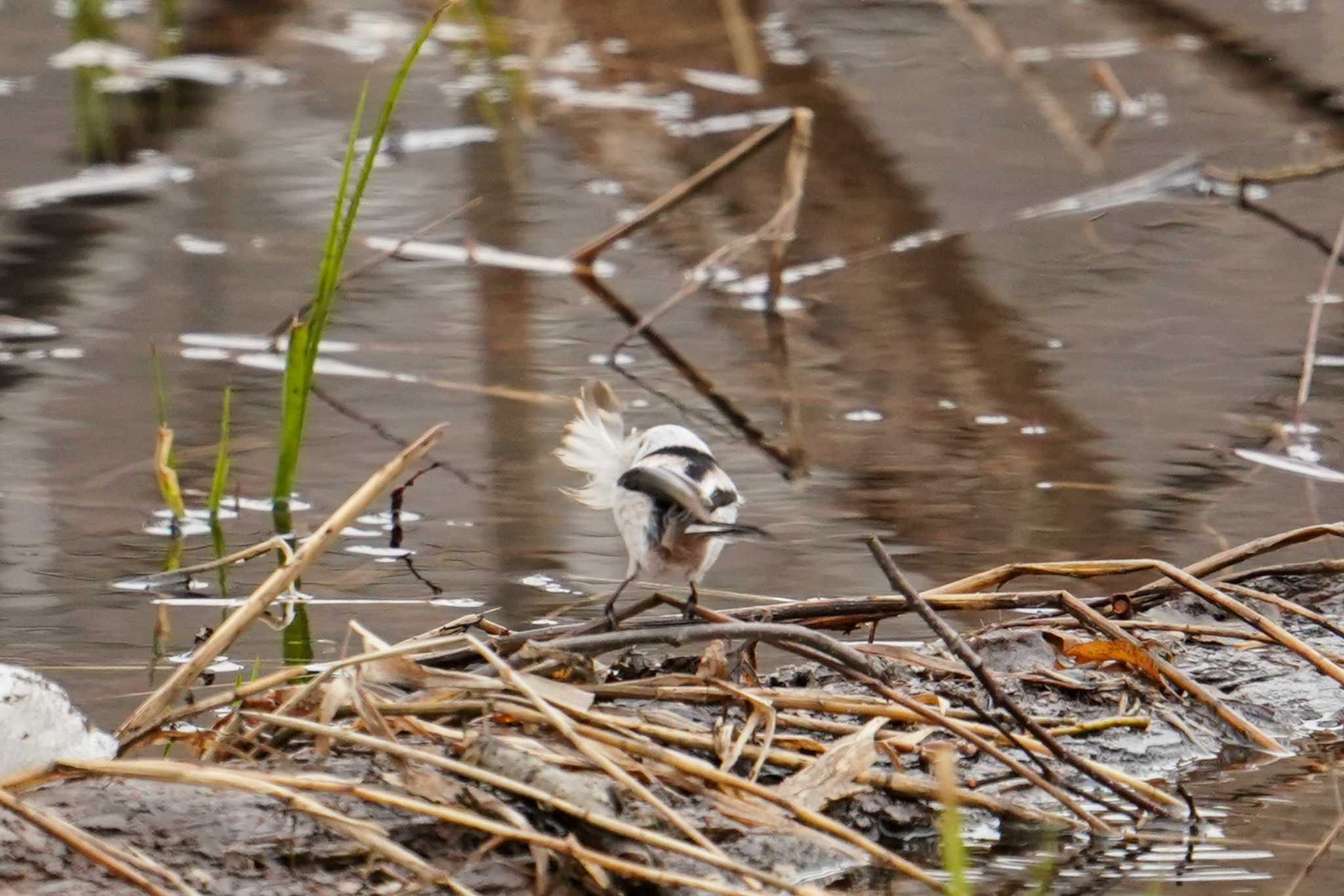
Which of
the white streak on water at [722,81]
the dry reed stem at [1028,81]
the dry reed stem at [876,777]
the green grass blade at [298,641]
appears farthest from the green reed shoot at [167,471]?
the white streak on water at [722,81]

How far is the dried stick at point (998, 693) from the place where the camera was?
228cm

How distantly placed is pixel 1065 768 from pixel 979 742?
0.32 meters

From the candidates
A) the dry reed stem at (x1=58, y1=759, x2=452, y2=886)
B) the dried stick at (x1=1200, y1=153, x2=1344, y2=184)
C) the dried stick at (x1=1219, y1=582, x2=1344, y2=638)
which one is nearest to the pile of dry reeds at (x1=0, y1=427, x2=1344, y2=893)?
the dry reed stem at (x1=58, y1=759, x2=452, y2=886)

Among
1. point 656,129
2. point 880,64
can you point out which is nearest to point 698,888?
point 656,129

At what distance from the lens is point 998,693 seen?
7.82 feet

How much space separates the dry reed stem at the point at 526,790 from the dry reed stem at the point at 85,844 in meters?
0.25

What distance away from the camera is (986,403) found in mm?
4641

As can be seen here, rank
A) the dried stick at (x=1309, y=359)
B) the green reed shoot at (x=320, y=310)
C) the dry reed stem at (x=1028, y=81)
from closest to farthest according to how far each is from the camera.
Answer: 1. the green reed shoot at (x=320, y=310)
2. the dried stick at (x=1309, y=359)
3. the dry reed stem at (x=1028, y=81)

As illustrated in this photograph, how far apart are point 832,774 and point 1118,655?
688 mm

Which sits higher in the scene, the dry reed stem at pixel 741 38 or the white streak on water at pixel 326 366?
the dry reed stem at pixel 741 38

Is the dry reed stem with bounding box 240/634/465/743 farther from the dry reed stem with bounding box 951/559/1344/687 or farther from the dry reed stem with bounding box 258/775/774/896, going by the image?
the dry reed stem with bounding box 951/559/1344/687

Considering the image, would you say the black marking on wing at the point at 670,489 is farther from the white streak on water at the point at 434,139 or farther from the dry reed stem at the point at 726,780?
the white streak on water at the point at 434,139

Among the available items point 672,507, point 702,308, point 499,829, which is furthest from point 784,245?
point 499,829

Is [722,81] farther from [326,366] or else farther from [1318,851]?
[1318,851]
